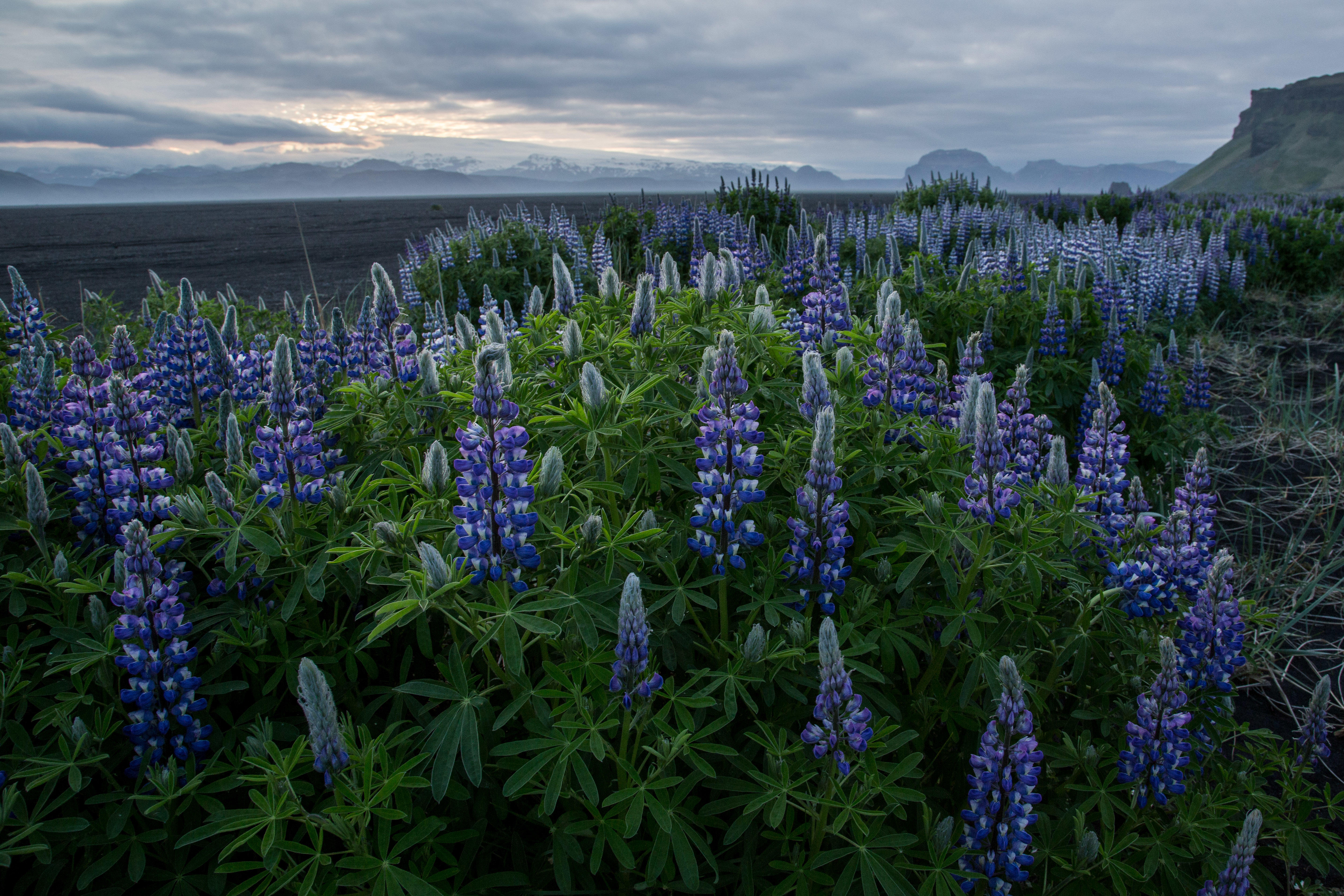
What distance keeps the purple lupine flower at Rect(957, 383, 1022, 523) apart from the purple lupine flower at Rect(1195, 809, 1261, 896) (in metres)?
1.01

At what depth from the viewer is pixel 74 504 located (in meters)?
2.77

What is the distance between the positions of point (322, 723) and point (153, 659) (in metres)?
0.79

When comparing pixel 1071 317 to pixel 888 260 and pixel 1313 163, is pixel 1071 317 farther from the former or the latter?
pixel 1313 163

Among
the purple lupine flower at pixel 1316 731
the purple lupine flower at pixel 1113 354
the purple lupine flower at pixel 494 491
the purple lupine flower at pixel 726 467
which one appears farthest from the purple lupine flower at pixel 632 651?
the purple lupine flower at pixel 1113 354

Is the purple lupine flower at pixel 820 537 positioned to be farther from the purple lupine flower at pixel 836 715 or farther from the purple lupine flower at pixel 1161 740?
the purple lupine flower at pixel 1161 740

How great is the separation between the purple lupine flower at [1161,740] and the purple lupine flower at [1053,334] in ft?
12.1

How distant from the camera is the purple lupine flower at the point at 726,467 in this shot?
212 centimetres

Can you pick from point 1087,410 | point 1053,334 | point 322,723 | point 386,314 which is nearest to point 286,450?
point 322,723

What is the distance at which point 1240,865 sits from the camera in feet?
6.95

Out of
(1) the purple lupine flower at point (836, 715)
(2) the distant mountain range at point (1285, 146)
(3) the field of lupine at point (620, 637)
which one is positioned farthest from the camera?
(2) the distant mountain range at point (1285, 146)

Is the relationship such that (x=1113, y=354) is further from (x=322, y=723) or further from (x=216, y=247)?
(x=216, y=247)

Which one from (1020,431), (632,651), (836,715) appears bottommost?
(836,715)

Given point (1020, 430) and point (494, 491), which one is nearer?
point (494, 491)

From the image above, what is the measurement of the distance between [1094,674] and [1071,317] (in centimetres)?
418
